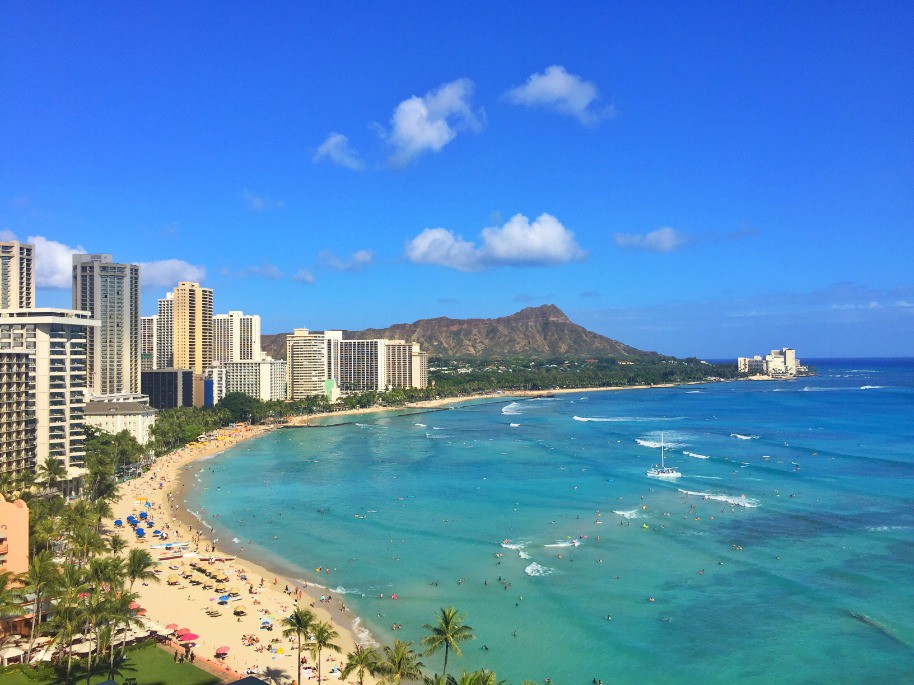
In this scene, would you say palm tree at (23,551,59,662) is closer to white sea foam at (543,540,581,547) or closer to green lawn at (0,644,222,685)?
green lawn at (0,644,222,685)

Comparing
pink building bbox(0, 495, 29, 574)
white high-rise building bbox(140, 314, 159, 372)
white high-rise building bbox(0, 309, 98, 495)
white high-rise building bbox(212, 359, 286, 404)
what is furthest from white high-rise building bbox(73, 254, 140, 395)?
pink building bbox(0, 495, 29, 574)

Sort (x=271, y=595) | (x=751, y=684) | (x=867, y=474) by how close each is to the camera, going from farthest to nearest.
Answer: (x=867, y=474), (x=271, y=595), (x=751, y=684)

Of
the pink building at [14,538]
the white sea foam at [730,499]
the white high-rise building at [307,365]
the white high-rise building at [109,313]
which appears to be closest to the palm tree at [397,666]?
the pink building at [14,538]

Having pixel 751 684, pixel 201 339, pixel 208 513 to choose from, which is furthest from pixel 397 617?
pixel 201 339

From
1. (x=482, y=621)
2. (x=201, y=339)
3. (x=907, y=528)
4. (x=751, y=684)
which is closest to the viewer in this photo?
(x=751, y=684)

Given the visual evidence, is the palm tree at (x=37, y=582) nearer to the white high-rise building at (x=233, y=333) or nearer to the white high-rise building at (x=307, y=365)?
the white high-rise building at (x=307, y=365)

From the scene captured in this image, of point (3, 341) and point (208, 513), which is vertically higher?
point (3, 341)

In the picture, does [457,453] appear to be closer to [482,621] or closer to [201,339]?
[482,621]
